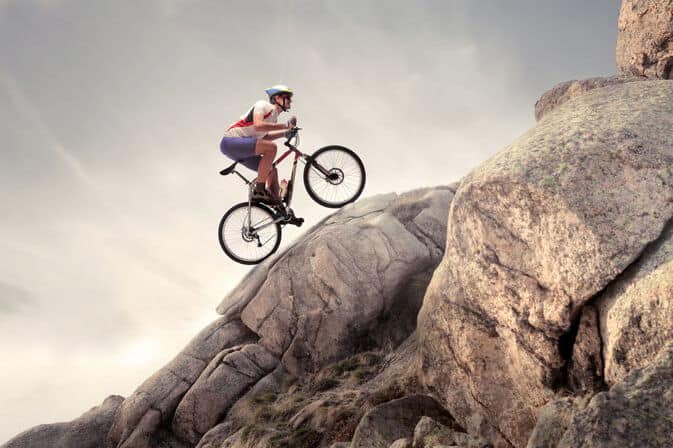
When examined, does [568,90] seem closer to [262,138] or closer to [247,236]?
[262,138]

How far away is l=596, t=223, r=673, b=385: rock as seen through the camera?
323 inches

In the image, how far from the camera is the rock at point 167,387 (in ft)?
77.8

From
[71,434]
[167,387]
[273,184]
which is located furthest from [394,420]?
[71,434]

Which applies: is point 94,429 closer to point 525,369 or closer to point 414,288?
point 414,288

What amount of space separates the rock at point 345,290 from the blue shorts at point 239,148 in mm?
9182

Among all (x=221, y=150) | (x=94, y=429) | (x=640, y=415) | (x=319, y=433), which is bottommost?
(x=319, y=433)

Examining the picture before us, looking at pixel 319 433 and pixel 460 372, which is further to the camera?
pixel 319 433

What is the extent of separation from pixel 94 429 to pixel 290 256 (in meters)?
12.2

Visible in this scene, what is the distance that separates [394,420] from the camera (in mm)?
13359

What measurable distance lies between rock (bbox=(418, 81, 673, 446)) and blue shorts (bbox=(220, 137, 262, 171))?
626cm

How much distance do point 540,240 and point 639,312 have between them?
2481mm

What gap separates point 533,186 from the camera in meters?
10.7

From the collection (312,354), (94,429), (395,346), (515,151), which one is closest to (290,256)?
(312,354)

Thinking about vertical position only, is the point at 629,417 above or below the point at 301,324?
below
